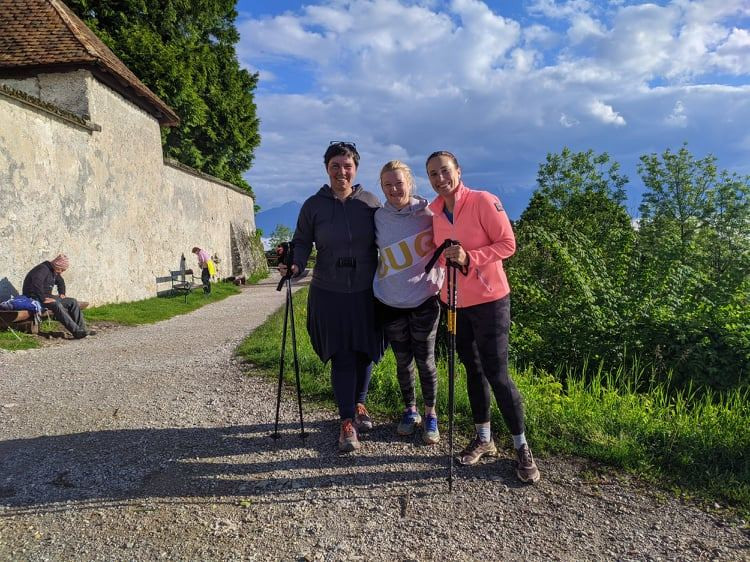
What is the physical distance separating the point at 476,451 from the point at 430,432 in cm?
41

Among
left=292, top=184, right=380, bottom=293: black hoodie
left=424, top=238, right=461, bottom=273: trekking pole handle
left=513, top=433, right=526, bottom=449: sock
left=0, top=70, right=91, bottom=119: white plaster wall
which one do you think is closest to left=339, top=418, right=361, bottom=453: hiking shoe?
left=292, top=184, right=380, bottom=293: black hoodie

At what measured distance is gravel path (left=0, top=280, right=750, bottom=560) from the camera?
7.85ft

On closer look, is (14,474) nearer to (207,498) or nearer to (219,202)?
(207,498)

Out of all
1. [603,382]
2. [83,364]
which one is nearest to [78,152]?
[83,364]

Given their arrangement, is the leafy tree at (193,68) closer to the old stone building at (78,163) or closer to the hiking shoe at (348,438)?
the old stone building at (78,163)

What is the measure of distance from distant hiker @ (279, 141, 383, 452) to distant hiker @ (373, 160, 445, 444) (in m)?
0.10

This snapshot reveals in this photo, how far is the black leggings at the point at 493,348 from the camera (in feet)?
9.88

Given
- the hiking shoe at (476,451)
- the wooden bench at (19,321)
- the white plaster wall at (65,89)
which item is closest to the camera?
the hiking shoe at (476,451)

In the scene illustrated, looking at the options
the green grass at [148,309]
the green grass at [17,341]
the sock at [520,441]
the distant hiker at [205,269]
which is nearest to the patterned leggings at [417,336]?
the sock at [520,441]

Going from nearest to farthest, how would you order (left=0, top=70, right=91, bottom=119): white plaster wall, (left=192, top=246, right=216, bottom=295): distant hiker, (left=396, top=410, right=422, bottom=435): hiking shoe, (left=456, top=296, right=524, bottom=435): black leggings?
(left=456, top=296, right=524, bottom=435): black leggings → (left=396, top=410, right=422, bottom=435): hiking shoe → (left=0, top=70, right=91, bottom=119): white plaster wall → (left=192, top=246, right=216, bottom=295): distant hiker

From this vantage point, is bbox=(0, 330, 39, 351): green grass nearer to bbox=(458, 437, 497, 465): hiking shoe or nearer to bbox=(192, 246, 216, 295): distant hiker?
bbox=(458, 437, 497, 465): hiking shoe

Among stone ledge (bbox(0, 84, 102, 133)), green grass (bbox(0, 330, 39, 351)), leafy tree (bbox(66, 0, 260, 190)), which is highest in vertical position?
leafy tree (bbox(66, 0, 260, 190))

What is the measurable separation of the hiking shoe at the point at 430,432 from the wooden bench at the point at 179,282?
12167mm

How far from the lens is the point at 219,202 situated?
72.4 feet
